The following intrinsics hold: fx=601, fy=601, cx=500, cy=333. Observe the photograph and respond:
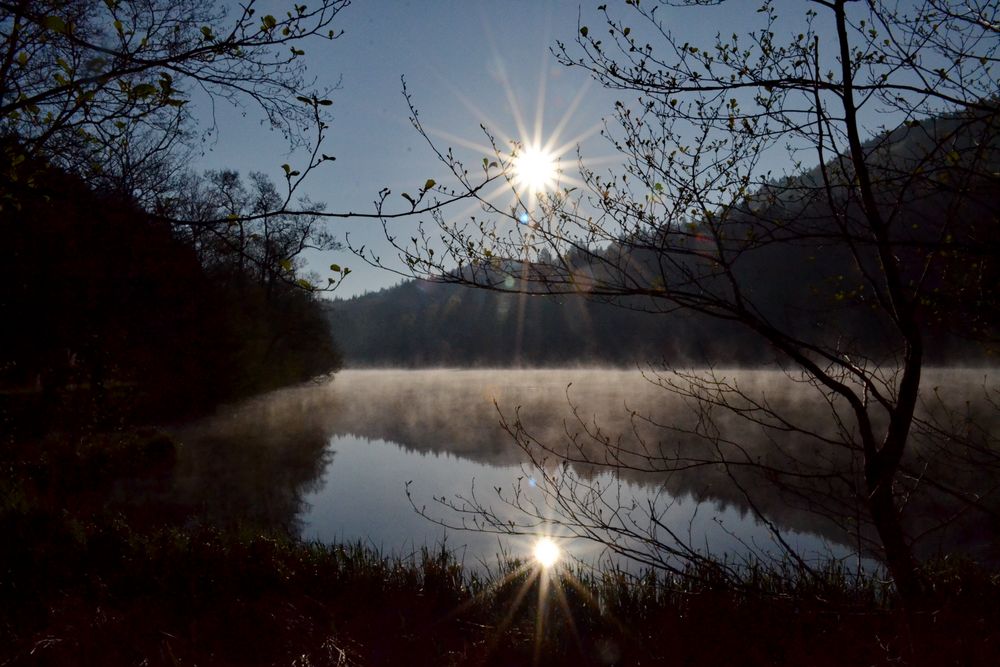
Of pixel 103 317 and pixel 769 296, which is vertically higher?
pixel 769 296

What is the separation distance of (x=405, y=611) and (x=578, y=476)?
6.93 meters

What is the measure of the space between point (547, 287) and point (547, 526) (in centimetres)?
778

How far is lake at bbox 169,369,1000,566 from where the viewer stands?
424 cm

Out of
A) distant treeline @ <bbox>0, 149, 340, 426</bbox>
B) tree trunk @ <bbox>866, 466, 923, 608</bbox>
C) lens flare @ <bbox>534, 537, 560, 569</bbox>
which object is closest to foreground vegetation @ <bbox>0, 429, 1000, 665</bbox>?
tree trunk @ <bbox>866, 466, 923, 608</bbox>

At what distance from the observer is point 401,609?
6.01 metres

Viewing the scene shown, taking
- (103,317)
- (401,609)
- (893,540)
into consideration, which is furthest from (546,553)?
(103,317)

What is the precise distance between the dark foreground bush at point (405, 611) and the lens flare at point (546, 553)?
46 centimetres

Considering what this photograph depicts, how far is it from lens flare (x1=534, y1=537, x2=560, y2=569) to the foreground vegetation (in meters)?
0.36

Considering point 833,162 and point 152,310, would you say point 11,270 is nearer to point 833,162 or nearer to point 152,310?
point 152,310

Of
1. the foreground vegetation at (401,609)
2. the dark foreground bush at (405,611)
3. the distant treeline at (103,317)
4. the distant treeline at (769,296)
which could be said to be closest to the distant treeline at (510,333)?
the distant treeline at (769,296)

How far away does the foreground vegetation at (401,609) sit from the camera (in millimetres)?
3754

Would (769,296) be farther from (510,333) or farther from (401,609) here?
(401,609)

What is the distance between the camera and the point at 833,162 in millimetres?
3406

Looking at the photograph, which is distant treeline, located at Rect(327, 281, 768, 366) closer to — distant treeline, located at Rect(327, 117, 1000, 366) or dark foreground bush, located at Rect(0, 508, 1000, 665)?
distant treeline, located at Rect(327, 117, 1000, 366)
